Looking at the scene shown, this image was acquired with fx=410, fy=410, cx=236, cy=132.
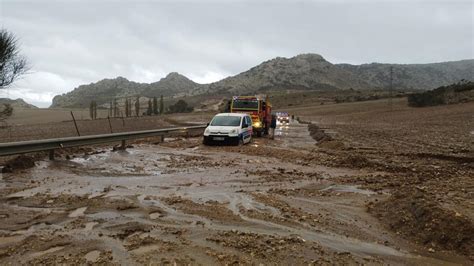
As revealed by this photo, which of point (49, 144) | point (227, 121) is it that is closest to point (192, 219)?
point (49, 144)

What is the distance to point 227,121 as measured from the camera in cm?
2158

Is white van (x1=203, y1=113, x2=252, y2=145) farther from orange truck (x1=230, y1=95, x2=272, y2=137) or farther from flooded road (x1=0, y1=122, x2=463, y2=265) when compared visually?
flooded road (x1=0, y1=122, x2=463, y2=265)

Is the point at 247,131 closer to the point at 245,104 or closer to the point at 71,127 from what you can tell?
the point at 245,104

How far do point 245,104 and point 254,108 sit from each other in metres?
0.76

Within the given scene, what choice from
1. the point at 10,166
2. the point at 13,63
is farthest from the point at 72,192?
the point at 13,63

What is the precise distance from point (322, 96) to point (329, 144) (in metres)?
118

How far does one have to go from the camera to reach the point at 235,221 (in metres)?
6.32

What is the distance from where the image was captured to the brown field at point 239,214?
4.86 metres

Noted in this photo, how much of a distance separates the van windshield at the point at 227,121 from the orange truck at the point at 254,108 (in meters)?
5.67

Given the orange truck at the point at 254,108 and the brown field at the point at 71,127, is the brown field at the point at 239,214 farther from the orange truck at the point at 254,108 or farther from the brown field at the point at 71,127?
the orange truck at the point at 254,108

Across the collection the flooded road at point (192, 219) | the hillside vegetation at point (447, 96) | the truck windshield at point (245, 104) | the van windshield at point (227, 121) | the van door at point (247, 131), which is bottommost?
the flooded road at point (192, 219)

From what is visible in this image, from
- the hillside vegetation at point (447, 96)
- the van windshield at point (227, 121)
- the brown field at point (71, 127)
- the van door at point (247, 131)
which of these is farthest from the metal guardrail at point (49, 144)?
the hillside vegetation at point (447, 96)

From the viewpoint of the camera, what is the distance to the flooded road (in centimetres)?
482

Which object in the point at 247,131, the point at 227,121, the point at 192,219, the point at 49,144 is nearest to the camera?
the point at 192,219
